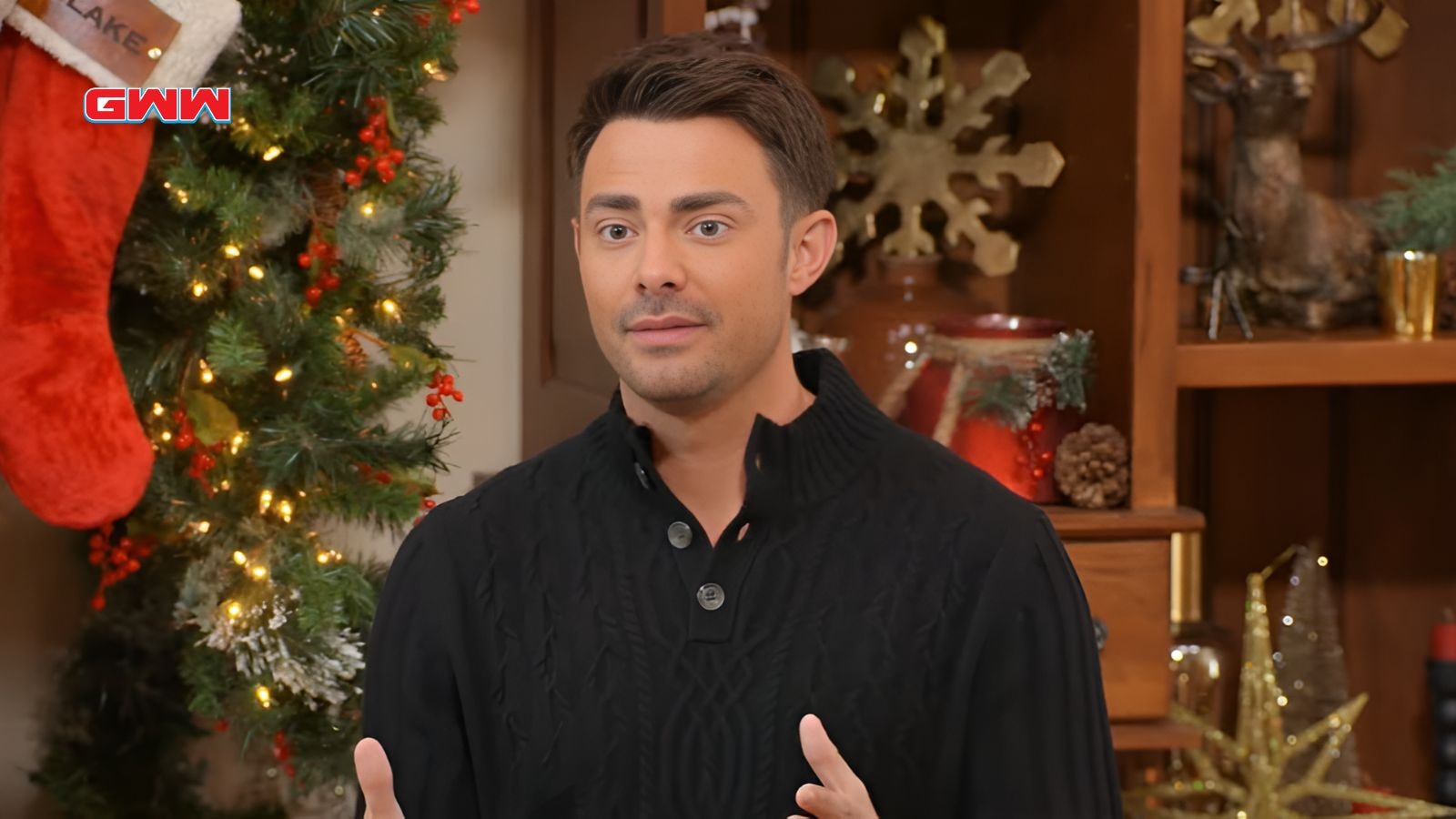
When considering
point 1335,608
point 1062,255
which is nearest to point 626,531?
point 1062,255

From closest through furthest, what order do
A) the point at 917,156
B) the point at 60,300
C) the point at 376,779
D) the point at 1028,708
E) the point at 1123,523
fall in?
the point at 376,779, the point at 1028,708, the point at 60,300, the point at 1123,523, the point at 917,156

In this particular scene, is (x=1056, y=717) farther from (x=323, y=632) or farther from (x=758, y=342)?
(x=323, y=632)

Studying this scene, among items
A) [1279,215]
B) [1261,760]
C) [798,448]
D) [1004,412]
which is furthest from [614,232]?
[1261,760]

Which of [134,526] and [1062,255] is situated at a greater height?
[1062,255]

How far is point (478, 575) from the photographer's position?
3.37 feet

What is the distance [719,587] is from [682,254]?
0.20 metres

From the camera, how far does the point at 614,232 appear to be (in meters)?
0.97

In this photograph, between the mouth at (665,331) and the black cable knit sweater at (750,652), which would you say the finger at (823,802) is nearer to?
the black cable knit sweater at (750,652)

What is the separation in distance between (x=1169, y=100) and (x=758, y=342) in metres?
0.70

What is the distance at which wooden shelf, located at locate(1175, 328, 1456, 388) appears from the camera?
1560 millimetres

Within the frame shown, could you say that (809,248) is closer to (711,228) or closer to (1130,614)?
(711,228)

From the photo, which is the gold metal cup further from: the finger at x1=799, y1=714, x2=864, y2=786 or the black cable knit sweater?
the finger at x1=799, y1=714, x2=864, y2=786

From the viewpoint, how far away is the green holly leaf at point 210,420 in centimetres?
139

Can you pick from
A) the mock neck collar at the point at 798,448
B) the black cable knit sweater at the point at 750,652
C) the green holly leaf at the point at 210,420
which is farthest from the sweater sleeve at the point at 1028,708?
the green holly leaf at the point at 210,420
